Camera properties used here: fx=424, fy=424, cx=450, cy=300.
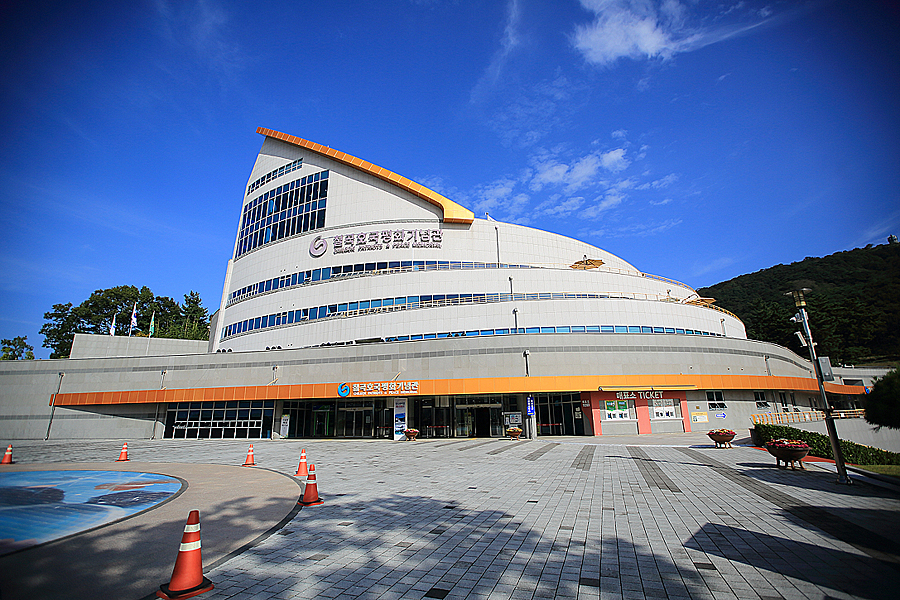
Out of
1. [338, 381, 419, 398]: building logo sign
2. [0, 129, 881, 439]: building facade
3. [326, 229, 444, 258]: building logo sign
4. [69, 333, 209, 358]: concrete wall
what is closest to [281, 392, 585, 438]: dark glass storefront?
[0, 129, 881, 439]: building facade

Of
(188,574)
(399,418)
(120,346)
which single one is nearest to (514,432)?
(399,418)

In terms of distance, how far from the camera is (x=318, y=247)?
47.2 m

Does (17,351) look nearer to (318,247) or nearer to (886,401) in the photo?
(318,247)

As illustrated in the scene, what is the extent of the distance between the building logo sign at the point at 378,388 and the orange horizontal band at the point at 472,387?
51 centimetres

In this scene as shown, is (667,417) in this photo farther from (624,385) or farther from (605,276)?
(605,276)

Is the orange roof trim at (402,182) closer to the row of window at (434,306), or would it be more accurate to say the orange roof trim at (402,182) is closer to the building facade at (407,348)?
the building facade at (407,348)

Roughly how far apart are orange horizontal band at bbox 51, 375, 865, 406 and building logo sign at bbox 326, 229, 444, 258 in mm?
16379

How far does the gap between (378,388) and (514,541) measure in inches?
1133

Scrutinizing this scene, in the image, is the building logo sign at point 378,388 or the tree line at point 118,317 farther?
the tree line at point 118,317

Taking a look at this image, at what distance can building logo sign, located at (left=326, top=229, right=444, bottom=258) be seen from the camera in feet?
151

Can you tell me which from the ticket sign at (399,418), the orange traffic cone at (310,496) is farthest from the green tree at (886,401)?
the ticket sign at (399,418)

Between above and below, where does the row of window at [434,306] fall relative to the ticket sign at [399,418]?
above

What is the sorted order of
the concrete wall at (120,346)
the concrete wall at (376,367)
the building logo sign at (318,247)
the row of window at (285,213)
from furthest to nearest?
the row of window at (285,213) → the building logo sign at (318,247) → the concrete wall at (120,346) → the concrete wall at (376,367)

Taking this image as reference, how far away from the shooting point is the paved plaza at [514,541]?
539cm
